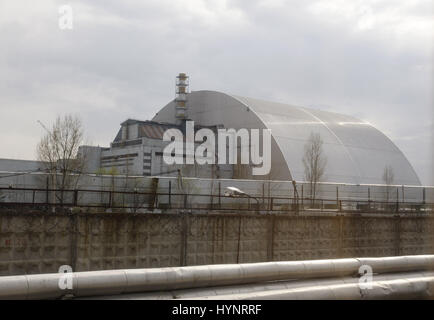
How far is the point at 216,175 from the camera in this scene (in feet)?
153

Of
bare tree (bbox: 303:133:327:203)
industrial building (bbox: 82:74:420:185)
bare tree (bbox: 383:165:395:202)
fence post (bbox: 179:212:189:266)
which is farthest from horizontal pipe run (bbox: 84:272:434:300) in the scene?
bare tree (bbox: 383:165:395:202)

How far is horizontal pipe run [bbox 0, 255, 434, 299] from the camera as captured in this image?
19.5 feet

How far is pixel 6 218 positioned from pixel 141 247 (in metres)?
4.34

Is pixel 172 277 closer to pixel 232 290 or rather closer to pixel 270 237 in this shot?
pixel 232 290

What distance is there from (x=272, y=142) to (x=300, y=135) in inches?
197

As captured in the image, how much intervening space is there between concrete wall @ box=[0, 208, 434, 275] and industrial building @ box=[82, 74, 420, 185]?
935 inches

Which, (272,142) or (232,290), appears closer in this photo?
(232,290)

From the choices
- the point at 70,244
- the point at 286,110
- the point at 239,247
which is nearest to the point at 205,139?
the point at 286,110

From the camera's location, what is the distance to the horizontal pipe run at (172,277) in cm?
594

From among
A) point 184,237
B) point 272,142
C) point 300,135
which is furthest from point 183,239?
point 300,135

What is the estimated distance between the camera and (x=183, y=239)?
17.3 m

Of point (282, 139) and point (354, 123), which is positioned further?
point (354, 123)

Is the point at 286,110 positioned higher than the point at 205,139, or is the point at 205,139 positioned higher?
the point at 286,110
